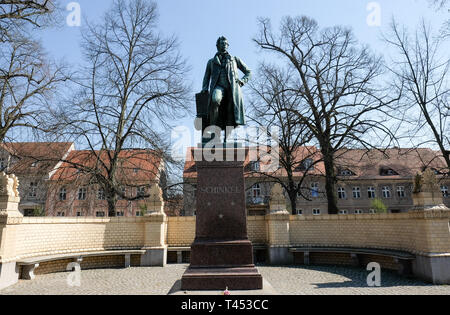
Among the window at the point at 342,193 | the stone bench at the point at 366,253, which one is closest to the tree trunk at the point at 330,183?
the stone bench at the point at 366,253

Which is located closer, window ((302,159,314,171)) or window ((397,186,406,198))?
window ((302,159,314,171))

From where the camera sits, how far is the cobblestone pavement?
7.25 meters

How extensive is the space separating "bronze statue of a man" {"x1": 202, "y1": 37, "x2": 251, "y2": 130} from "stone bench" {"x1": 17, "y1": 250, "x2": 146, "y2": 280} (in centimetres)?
734

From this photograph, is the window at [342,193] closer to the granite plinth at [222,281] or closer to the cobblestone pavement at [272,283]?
the cobblestone pavement at [272,283]

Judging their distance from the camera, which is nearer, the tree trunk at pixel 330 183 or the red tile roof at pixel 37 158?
the red tile roof at pixel 37 158

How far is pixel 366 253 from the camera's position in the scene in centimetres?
1073

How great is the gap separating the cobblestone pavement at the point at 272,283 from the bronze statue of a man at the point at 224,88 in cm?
378

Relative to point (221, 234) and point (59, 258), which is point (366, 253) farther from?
point (59, 258)

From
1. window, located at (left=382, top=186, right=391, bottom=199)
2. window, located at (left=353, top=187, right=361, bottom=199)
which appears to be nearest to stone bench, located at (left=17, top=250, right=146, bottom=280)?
window, located at (left=353, top=187, right=361, bottom=199)

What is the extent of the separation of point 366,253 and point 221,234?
309 inches

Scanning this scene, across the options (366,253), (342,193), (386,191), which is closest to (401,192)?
(386,191)

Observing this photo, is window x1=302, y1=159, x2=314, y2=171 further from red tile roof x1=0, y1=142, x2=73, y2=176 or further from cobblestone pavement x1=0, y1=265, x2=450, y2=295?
red tile roof x1=0, y1=142, x2=73, y2=176

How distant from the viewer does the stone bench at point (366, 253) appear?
9.27 metres
